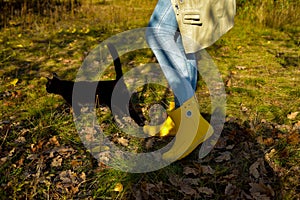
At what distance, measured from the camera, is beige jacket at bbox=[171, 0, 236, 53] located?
2.20 m

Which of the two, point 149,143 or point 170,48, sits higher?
point 170,48

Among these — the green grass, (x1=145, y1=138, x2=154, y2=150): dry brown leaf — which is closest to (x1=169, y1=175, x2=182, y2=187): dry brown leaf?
the green grass

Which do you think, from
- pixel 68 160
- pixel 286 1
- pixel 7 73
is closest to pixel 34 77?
pixel 7 73

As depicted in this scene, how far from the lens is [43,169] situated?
101 inches

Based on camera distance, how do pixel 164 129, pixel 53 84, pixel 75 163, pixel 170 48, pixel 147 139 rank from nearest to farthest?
pixel 170 48 < pixel 75 163 < pixel 164 129 < pixel 147 139 < pixel 53 84

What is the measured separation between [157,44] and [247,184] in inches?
45.4

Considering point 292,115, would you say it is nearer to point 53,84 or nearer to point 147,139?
point 147,139

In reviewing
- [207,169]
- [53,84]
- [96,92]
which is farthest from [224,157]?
[53,84]

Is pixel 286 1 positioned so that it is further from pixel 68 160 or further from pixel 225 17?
pixel 68 160

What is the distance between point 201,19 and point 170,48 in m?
0.30

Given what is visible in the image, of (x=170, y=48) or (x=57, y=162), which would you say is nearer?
(x=170, y=48)

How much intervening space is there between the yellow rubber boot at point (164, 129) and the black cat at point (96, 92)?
21 cm

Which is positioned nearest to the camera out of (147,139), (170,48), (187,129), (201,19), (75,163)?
(201,19)

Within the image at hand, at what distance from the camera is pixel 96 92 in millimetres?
3055
